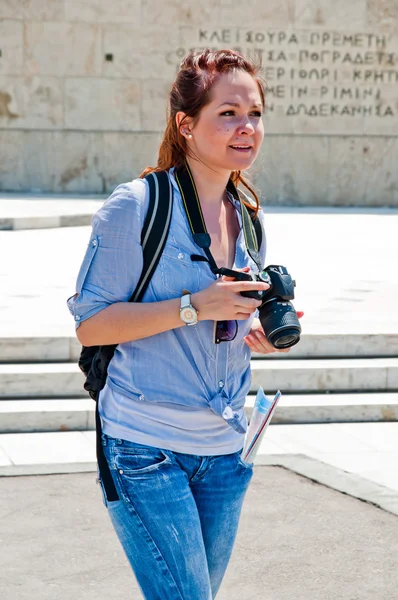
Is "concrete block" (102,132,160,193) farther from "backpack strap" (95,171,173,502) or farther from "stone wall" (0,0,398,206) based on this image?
"backpack strap" (95,171,173,502)

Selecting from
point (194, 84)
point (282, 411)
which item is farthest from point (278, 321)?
point (282, 411)

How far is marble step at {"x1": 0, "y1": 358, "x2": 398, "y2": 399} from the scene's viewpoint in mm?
6582

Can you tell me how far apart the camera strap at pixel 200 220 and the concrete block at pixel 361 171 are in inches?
592

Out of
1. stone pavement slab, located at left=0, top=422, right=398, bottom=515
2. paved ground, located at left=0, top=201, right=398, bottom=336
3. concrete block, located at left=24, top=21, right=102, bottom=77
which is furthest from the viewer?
concrete block, located at left=24, top=21, right=102, bottom=77

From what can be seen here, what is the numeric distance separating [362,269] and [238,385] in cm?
809

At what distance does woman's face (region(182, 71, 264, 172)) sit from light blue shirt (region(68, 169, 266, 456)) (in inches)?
5.9

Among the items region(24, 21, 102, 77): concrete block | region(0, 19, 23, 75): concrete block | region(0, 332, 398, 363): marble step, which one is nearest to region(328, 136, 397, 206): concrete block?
region(24, 21, 102, 77): concrete block

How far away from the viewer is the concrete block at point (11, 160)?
55.2 feet

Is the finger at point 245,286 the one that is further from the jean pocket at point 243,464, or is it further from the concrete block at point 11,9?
the concrete block at point 11,9

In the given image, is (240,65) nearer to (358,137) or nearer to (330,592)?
(330,592)

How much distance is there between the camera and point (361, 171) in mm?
17734

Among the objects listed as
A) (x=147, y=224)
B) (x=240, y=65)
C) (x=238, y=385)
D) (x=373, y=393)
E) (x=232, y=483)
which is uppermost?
(x=240, y=65)

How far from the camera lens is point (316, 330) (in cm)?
736

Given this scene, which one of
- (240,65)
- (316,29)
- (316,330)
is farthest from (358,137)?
(240,65)
